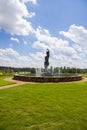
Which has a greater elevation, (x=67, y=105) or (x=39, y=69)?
(x=39, y=69)

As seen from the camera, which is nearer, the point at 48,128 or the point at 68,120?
the point at 48,128

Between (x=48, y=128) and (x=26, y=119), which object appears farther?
(x=26, y=119)

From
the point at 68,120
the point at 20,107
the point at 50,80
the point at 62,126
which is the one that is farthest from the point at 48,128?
the point at 50,80

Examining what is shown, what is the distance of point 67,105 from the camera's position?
8.09 metres

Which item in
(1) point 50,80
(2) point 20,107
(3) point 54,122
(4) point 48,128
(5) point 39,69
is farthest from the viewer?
(5) point 39,69

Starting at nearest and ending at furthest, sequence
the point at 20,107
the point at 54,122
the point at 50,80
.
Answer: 1. the point at 54,122
2. the point at 20,107
3. the point at 50,80

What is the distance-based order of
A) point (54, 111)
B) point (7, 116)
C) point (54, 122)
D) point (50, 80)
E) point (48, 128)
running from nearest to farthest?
point (48, 128), point (54, 122), point (7, 116), point (54, 111), point (50, 80)

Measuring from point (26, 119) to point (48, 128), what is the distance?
107 centimetres

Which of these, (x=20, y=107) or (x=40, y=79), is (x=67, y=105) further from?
(x=40, y=79)

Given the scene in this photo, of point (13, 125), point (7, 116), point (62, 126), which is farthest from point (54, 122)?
point (7, 116)

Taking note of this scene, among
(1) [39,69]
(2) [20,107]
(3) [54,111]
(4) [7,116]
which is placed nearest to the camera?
(4) [7,116]

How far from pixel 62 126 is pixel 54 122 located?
43cm

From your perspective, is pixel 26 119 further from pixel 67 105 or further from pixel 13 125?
pixel 67 105

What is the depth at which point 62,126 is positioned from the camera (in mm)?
5551
